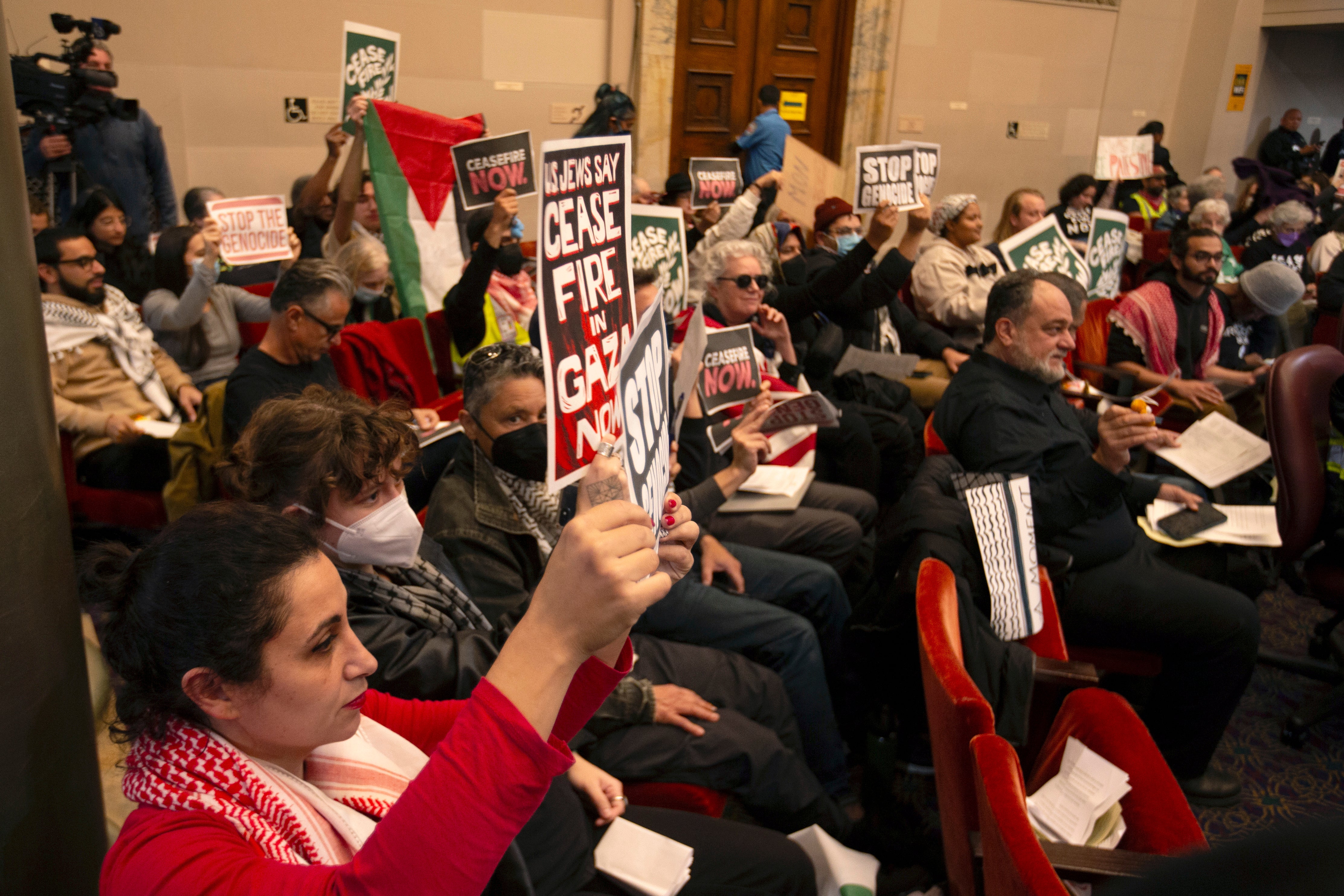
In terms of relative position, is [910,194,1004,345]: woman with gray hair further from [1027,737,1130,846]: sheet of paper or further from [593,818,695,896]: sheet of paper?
[593,818,695,896]: sheet of paper

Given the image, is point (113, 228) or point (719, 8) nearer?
point (113, 228)

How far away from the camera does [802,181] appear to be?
591 cm

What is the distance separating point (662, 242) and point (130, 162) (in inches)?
166

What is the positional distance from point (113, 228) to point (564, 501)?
358cm

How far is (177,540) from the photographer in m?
1.10

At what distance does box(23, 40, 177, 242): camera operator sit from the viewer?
5.86 meters

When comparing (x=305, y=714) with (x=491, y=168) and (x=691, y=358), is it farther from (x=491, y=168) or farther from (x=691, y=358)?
(x=491, y=168)

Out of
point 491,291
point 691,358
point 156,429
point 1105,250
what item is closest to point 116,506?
point 156,429

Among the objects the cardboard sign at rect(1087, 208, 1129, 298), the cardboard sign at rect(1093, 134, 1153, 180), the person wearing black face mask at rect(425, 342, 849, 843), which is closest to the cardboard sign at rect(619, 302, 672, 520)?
the person wearing black face mask at rect(425, 342, 849, 843)

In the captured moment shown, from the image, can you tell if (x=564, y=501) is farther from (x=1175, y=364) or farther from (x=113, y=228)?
(x=1175, y=364)

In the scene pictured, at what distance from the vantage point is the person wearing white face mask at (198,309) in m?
4.20

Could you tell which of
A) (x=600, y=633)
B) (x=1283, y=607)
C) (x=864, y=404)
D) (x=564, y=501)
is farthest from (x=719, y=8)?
(x=600, y=633)

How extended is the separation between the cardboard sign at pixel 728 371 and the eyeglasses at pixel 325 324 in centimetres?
132

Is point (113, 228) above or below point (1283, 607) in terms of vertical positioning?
above
